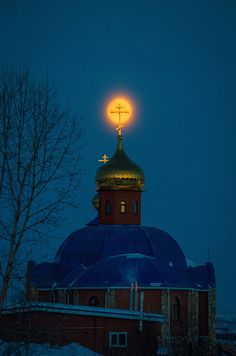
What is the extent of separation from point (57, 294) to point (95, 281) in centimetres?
245

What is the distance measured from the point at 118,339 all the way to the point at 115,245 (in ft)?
29.5

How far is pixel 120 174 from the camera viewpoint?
40906 mm

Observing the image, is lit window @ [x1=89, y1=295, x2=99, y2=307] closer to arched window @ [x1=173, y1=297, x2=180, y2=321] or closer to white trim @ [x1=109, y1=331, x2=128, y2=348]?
arched window @ [x1=173, y1=297, x2=180, y2=321]

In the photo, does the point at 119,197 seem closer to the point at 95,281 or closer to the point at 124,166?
the point at 124,166

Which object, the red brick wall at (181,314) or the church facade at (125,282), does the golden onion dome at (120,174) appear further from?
the red brick wall at (181,314)

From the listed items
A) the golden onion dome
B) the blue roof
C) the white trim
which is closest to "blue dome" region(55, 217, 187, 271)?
the blue roof

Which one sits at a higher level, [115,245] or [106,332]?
[115,245]

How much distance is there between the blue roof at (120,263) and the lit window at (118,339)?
5896mm

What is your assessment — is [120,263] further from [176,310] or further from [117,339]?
[117,339]

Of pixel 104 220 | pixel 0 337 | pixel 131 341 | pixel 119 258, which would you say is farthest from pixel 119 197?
pixel 0 337

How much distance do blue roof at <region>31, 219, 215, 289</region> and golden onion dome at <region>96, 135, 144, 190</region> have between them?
1.56 m

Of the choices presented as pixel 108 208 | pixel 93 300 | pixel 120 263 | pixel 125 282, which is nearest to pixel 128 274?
pixel 125 282

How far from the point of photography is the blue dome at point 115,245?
3944 centimetres

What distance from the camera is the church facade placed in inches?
1207
